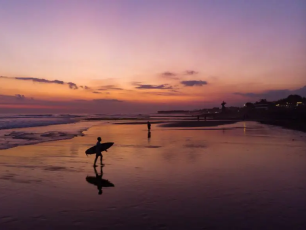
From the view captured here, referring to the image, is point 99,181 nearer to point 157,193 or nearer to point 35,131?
point 157,193

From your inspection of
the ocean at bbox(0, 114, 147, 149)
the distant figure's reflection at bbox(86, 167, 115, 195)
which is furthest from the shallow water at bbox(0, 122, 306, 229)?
the ocean at bbox(0, 114, 147, 149)

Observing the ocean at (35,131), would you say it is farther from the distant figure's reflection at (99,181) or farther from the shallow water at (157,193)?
the distant figure's reflection at (99,181)

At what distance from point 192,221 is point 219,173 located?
22.6 ft

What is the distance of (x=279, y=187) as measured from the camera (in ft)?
41.6

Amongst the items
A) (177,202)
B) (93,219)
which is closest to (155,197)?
(177,202)

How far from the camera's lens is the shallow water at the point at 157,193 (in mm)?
8969

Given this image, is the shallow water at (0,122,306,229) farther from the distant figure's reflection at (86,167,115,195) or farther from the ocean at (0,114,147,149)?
the ocean at (0,114,147,149)

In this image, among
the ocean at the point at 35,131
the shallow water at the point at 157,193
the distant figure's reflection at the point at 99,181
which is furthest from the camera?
the ocean at the point at 35,131

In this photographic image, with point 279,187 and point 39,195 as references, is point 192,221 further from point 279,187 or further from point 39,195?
point 39,195

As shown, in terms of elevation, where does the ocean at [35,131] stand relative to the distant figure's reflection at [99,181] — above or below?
above

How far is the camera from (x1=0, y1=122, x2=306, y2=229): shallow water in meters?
8.97

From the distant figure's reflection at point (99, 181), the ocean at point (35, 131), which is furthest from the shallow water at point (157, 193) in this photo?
the ocean at point (35, 131)

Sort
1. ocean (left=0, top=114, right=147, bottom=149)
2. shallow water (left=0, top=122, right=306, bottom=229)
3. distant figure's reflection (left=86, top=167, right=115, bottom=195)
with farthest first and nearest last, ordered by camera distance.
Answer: ocean (left=0, top=114, right=147, bottom=149)
distant figure's reflection (left=86, top=167, right=115, bottom=195)
shallow water (left=0, top=122, right=306, bottom=229)

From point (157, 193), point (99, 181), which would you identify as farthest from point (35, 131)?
point (157, 193)
